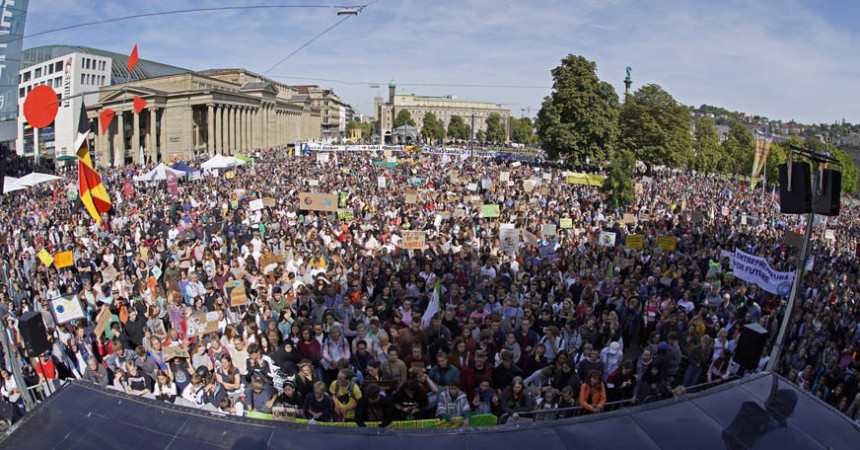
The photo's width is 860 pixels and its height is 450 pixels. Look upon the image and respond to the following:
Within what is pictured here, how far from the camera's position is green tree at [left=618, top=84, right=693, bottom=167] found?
5219 centimetres

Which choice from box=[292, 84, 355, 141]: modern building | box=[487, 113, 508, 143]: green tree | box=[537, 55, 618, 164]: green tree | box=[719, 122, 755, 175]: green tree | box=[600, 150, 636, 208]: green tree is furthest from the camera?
box=[292, 84, 355, 141]: modern building

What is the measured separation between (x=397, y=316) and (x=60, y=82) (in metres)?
68.3

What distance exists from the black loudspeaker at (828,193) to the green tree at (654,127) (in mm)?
48681

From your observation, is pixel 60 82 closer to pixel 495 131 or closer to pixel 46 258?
pixel 46 258

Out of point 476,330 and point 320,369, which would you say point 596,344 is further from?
point 320,369

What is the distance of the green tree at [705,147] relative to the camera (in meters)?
78.9

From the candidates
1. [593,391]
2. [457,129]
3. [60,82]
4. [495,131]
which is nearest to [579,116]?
[593,391]

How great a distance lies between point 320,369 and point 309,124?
421 feet

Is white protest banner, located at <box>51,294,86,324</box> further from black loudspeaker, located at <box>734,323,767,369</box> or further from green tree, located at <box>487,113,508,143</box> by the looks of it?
green tree, located at <box>487,113,508,143</box>

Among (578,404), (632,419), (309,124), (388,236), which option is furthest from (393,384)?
(309,124)

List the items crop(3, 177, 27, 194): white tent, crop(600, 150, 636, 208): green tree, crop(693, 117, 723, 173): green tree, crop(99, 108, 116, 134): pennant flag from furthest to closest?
crop(693, 117, 723, 173): green tree
crop(600, 150, 636, 208): green tree
crop(3, 177, 27, 194): white tent
crop(99, 108, 116, 134): pennant flag

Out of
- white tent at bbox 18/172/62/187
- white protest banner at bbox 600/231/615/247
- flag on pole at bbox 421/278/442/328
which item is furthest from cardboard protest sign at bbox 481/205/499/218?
white tent at bbox 18/172/62/187

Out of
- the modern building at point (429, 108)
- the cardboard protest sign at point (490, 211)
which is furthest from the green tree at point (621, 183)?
the modern building at point (429, 108)

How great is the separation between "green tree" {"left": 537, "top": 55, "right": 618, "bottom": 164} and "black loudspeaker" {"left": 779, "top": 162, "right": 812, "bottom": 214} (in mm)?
44293
